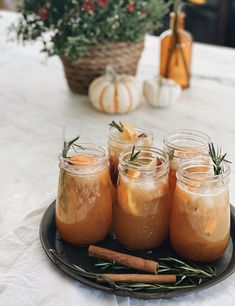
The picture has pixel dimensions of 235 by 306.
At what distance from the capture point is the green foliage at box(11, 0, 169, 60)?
1.32 metres

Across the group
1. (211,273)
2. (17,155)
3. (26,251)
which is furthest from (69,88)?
(211,273)

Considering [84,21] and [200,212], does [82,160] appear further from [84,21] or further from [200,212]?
[84,21]

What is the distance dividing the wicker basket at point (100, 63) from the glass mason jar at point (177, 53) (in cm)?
9

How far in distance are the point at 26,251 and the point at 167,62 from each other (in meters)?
0.91

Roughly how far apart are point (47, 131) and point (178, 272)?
68 cm

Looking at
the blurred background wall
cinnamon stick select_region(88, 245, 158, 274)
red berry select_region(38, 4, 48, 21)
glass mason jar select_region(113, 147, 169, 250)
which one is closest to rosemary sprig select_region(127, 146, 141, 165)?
glass mason jar select_region(113, 147, 169, 250)

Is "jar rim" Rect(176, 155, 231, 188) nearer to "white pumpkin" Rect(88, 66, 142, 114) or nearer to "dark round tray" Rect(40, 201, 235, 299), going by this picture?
"dark round tray" Rect(40, 201, 235, 299)

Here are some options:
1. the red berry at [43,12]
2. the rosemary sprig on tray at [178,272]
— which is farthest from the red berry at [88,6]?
the rosemary sprig on tray at [178,272]

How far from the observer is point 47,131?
Result: 4.28 feet

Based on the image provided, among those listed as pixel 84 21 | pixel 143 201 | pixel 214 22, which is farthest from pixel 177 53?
pixel 214 22

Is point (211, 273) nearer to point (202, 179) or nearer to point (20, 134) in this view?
point (202, 179)

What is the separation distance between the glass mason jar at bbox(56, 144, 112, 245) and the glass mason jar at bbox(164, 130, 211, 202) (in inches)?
4.2

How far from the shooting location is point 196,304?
689 mm

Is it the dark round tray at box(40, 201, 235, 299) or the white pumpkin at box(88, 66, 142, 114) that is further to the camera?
the white pumpkin at box(88, 66, 142, 114)
